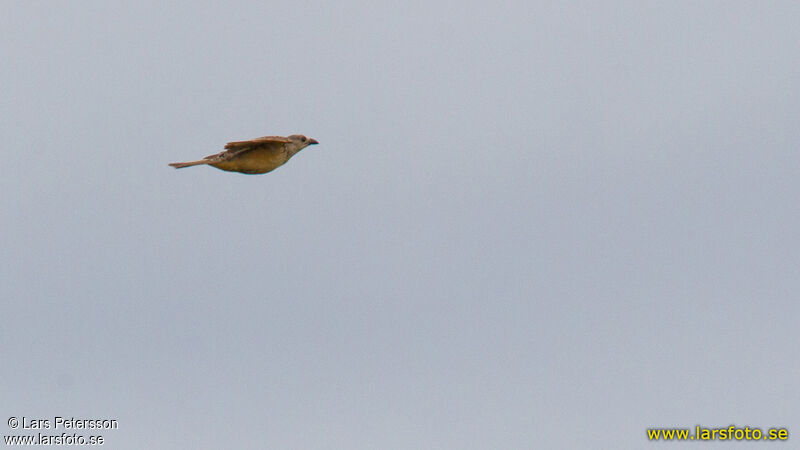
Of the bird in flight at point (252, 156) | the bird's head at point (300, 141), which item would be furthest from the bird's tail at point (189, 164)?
the bird's head at point (300, 141)

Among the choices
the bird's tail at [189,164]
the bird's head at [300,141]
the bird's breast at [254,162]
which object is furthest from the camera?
the bird's head at [300,141]

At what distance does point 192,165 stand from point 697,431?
39.7 feet

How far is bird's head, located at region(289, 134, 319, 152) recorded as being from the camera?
2469cm

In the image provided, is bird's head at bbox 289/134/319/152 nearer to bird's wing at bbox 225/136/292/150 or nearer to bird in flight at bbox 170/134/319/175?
bird in flight at bbox 170/134/319/175

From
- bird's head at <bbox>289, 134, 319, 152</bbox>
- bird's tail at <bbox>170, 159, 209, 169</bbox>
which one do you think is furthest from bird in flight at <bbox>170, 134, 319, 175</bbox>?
bird's head at <bbox>289, 134, 319, 152</bbox>

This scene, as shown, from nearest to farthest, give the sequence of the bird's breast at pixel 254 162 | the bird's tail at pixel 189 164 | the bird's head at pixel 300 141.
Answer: the bird's tail at pixel 189 164, the bird's breast at pixel 254 162, the bird's head at pixel 300 141

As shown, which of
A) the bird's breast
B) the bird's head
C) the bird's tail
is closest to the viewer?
the bird's tail

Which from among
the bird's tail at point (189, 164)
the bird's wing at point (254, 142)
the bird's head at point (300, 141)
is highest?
the bird's head at point (300, 141)

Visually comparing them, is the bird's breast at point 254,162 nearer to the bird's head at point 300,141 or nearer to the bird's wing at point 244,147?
the bird's wing at point 244,147

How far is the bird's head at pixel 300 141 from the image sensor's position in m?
24.7

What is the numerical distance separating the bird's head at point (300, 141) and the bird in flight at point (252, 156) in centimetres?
74

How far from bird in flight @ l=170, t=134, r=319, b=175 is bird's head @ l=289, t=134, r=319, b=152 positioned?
2.43 ft

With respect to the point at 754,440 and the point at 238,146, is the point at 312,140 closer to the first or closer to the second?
the point at 238,146

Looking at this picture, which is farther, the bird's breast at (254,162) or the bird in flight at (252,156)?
the bird's breast at (254,162)
